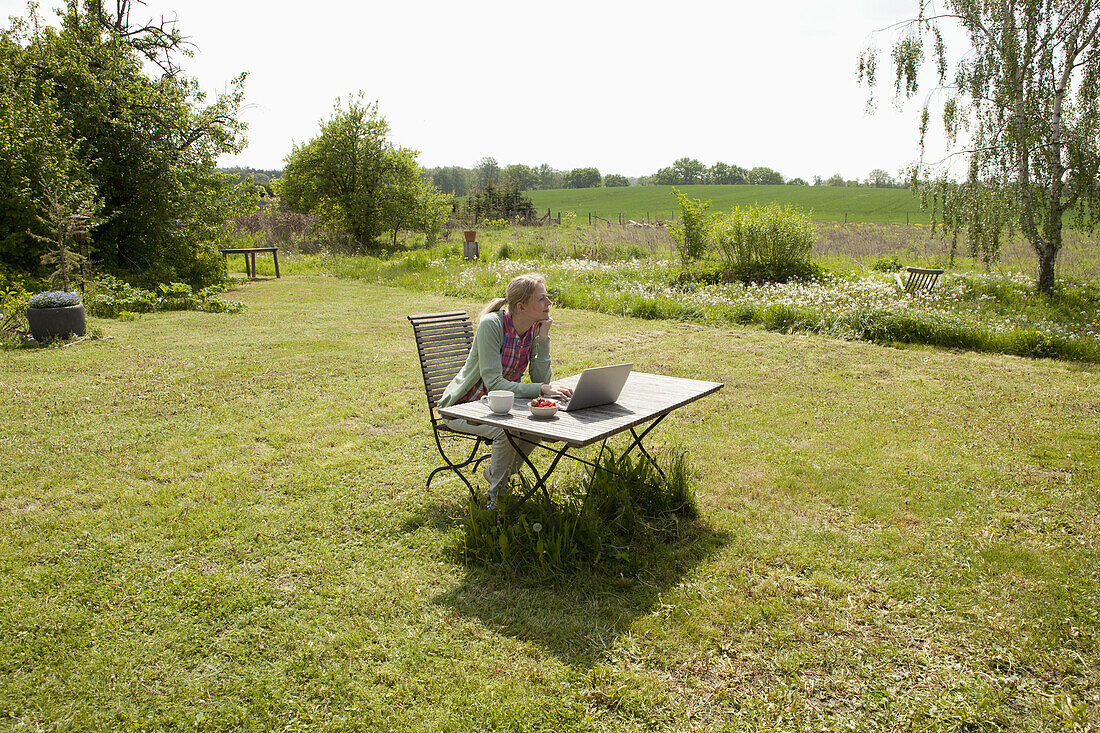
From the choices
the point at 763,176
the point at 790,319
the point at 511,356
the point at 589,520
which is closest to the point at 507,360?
the point at 511,356

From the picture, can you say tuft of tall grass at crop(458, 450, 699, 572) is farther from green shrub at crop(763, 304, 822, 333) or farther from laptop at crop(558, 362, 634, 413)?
green shrub at crop(763, 304, 822, 333)

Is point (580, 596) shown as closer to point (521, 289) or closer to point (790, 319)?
point (521, 289)

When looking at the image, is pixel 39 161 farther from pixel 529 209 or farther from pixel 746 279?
pixel 529 209

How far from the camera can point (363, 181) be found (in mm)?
29234

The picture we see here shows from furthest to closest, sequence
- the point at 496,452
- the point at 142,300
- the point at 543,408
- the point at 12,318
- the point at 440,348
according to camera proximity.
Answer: the point at 142,300
the point at 12,318
the point at 440,348
the point at 496,452
the point at 543,408

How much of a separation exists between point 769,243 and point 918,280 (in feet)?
10.0

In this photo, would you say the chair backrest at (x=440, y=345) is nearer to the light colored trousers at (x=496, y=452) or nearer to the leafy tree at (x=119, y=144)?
the light colored trousers at (x=496, y=452)

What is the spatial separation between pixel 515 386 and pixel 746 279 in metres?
11.3

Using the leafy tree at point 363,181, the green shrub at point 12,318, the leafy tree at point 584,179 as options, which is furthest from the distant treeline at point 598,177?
the green shrub at point 12,318

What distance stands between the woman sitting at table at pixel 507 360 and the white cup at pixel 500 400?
1.05 feet

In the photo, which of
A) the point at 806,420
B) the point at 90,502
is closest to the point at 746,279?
the point at 806,420

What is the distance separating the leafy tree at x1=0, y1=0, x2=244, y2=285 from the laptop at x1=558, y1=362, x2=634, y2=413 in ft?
39.8

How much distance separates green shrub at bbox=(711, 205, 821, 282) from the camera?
44.7ft

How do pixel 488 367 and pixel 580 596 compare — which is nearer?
pixel 580 596
